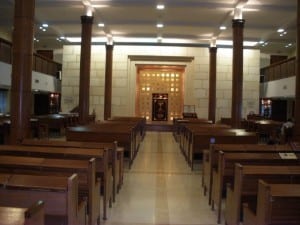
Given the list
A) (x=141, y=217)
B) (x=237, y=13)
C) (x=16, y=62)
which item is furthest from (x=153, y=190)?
(x=237, y=13)

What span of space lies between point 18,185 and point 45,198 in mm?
238

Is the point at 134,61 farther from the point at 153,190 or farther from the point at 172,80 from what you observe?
the point at 153,190

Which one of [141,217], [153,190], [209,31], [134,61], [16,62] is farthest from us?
[134,61]

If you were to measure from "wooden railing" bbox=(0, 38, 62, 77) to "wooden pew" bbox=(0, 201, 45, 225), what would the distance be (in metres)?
13.3

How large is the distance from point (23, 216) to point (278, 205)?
190 centimetres

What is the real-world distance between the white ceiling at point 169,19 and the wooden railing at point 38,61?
1308 millimetres

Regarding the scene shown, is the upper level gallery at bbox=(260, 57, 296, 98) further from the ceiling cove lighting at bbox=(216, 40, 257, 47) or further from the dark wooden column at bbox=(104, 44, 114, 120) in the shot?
the dark wooden column at bbox=(104, 44, 114, 120)

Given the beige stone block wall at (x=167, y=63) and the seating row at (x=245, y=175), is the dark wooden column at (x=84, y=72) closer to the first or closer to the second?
the beige stone block wall at (x=167, y=63)

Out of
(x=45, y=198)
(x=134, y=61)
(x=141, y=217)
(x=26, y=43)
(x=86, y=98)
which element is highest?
(x=134, y=61)

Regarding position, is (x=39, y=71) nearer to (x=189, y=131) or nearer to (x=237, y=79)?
(x=237, y=79)

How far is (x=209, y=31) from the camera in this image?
17688 mm

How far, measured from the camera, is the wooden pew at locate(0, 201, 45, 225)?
1.95 metres

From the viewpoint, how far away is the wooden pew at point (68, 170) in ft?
12.3

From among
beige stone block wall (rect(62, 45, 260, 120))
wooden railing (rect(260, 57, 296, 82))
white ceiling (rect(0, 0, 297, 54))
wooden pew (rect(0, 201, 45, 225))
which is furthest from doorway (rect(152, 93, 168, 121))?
wooden pew (rect(0, 201, 45, 225))
